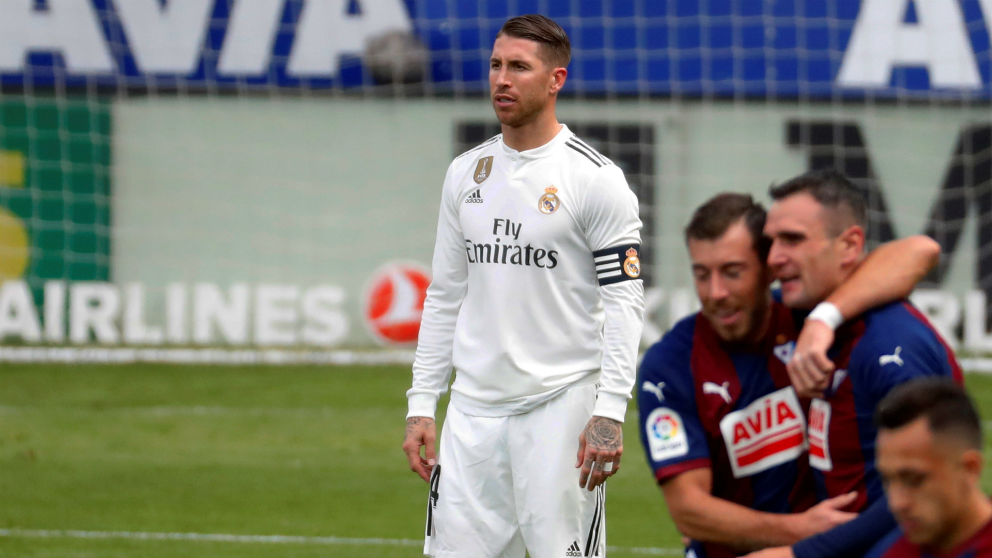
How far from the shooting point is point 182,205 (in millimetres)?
12320

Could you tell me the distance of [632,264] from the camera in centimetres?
418

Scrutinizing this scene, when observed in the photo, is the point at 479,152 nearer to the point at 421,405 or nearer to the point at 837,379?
the point at 421,405

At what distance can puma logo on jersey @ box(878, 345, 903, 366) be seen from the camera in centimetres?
334

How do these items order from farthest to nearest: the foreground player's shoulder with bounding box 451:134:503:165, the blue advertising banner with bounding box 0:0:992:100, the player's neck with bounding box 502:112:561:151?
the blue advertising banner with bounding box 0:0:992:100
the foreground player's shoulder with bounding box 451:134:503:165
the player's neck with bounding box 502:112:561:151

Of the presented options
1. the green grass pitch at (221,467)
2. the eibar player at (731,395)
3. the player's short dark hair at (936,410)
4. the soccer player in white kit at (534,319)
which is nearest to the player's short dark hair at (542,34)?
the soccer player in white kit at (534,319)

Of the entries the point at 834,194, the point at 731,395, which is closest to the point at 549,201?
the point at 731,395

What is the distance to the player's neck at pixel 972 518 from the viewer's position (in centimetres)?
254

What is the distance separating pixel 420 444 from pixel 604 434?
0.68m

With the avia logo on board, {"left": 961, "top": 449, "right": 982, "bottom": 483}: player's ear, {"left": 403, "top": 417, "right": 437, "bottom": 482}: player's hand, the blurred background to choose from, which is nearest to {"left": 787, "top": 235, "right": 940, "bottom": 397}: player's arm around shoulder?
{"left": 961, "top": 449, "right": 982, "bottom": 483}: player's ear

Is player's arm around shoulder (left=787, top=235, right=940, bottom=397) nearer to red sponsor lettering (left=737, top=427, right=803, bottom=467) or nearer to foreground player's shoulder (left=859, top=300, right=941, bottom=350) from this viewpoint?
foreground player's shoulder (left=859, top=300, right=941, bottom=350)

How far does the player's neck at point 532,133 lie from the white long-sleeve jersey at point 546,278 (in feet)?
0.07

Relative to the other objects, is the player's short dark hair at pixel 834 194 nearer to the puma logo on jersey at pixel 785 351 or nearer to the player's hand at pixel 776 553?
the puma logo on jersey at pixel 785 351

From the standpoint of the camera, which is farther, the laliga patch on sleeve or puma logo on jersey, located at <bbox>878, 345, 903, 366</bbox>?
the laliga patch on sleeve

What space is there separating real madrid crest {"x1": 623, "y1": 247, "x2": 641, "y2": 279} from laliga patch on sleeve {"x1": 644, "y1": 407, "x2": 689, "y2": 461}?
506 millimetres
